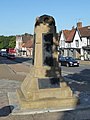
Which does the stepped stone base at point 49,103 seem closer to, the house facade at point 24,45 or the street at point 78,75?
the street at point 78,75

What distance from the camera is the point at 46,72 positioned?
1129 centimetres

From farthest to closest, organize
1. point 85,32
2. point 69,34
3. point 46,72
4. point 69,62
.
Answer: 1. point 69,34
2. point 85,32
3. point 69,62
4. point 46,72

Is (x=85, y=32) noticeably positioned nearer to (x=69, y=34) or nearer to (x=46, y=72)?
(x=69, y=34)

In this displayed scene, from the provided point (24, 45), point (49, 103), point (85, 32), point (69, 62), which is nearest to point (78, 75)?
point (69, 62)

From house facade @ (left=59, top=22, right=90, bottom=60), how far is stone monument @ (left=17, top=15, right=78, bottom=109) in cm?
4723

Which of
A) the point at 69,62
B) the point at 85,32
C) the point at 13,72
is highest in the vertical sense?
the point at 85,32

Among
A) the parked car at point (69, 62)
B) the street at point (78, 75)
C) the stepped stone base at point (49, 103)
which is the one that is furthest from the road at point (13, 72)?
the stepped stone base at point (49, 103)

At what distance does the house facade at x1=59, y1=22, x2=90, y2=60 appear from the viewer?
59.6 meters

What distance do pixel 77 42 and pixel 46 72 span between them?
52.8 meters

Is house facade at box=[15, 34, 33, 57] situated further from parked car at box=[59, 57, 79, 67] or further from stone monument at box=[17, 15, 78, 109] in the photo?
stone monument at box=[17, 15, 78, 109]

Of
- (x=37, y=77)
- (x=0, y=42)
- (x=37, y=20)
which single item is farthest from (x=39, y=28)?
(x=0, y=42)

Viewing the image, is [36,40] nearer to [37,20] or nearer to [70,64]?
[37,20]

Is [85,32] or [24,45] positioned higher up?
[85,32]

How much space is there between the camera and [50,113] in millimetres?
9758
